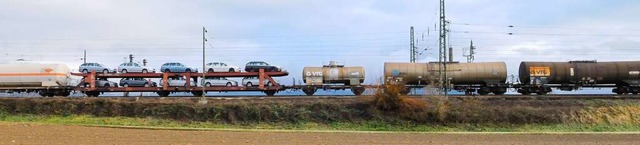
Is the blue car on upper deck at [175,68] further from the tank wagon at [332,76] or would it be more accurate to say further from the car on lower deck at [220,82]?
the tank wagon at [332,76]

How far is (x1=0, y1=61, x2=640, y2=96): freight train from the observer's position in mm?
37219

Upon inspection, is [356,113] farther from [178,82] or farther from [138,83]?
[138,83]

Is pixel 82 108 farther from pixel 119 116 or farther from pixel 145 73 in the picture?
pixel 145 73

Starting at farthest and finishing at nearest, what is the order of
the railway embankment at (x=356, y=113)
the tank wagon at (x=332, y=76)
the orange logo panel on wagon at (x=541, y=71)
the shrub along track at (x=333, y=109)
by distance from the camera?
the tank wagon at (x=332, y=76) < the orange logo panel on wagon at (x=541, y=71) < the shrub along track at (x=333, y=109) < the railway embankment at (x=356, y=113)

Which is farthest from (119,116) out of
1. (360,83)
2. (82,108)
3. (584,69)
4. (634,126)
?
(584,69)

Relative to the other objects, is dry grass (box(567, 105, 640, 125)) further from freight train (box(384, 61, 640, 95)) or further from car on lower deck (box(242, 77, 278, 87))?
car on lower deck (box(242, 77, 278, 87))

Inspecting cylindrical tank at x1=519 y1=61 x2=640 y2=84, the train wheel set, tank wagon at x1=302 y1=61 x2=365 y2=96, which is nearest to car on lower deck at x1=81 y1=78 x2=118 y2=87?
the train wheel set

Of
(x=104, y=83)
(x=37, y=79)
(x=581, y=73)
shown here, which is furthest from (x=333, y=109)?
(x=37, y=79)

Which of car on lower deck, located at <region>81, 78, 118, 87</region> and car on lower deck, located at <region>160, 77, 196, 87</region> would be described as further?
car on lower deck, located at <region>81, 78, 118, 87</region>

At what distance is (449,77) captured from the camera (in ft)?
124

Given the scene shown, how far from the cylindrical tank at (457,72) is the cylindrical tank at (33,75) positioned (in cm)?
2287

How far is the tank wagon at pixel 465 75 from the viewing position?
124 ft

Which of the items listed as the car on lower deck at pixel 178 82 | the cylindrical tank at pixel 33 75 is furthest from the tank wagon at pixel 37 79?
the car on lower deck at pixel 178 82

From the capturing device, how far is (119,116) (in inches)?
1186
